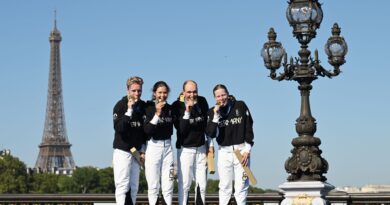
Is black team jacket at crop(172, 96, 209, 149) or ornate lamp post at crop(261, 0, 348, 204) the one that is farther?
ornate lamp post at crop(261, 0, 348, 204)

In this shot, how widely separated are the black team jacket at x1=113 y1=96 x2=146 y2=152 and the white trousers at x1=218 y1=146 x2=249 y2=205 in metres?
1.34

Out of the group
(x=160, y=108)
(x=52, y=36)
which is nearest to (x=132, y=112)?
(x=160, y=108)

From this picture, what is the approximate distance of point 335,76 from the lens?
22.1m

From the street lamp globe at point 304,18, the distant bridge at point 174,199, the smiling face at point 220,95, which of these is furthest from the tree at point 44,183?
the smiling face at point 220,95

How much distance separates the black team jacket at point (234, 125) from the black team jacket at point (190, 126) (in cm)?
19

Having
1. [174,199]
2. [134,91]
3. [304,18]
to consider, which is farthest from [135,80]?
[174,199]

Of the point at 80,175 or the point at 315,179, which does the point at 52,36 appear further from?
the point at 315,179

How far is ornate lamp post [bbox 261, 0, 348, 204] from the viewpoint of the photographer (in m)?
20.8

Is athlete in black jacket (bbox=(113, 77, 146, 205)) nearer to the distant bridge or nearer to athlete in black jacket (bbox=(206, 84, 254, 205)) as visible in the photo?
athlete in black jacket (bbox=(206, 84, 254, 205))

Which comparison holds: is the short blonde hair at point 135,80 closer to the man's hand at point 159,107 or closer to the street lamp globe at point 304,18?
the man's hand at point 159,107

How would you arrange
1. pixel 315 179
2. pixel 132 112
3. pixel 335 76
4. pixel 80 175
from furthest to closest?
1. pixel 80 175
2. pixel 335 76
3. pixel 315 179
4. pixel 132 112

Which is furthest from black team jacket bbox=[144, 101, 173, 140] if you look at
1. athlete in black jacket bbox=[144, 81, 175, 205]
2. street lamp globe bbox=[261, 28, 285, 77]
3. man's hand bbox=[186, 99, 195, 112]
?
street lamp globe bbox=[261, 28, 285, 77]

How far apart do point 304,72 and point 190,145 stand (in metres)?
4.41

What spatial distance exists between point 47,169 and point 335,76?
152148mm
